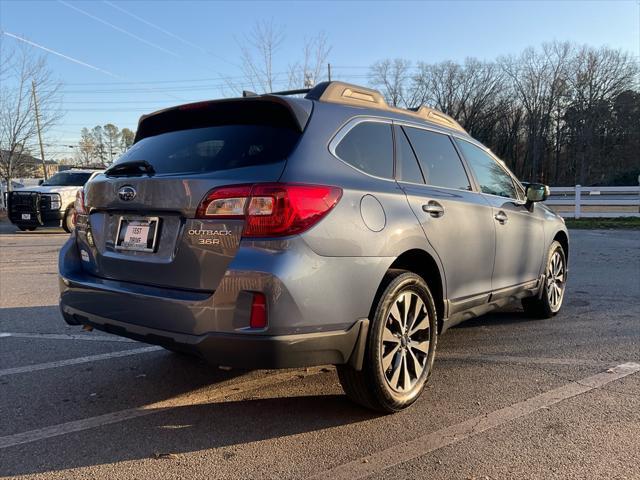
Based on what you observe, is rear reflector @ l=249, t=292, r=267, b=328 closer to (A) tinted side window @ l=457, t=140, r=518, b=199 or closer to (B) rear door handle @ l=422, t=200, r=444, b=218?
(B) rear door handle @ l=422, t=200, r=444, b=218

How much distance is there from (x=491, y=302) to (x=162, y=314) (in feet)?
9.00

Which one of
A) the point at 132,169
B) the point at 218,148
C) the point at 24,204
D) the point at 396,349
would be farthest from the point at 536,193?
the point at 24,204

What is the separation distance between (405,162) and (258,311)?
Answer: 1.58m

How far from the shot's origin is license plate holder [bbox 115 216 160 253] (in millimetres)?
2797

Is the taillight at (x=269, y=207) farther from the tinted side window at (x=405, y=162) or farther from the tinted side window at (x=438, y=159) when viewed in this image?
the tinted side window at (x=438, y=159)

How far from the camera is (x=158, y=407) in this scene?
125 inches

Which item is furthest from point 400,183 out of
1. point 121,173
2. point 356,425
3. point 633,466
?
point 633,466

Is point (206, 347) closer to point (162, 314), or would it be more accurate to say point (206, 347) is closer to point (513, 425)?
point (162, 314)

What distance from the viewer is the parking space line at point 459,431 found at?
2.45 m

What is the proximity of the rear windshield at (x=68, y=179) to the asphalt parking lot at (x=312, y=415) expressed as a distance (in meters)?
12.6

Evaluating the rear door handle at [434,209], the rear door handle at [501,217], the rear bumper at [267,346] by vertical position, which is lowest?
the rear bumper at [267,346]

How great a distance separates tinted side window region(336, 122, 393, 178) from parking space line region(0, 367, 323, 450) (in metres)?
1.65

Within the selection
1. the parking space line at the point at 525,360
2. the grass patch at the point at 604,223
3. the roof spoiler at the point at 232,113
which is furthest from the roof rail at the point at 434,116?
the grass patch at the point at 604,223

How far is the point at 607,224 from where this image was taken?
55.5 ft
